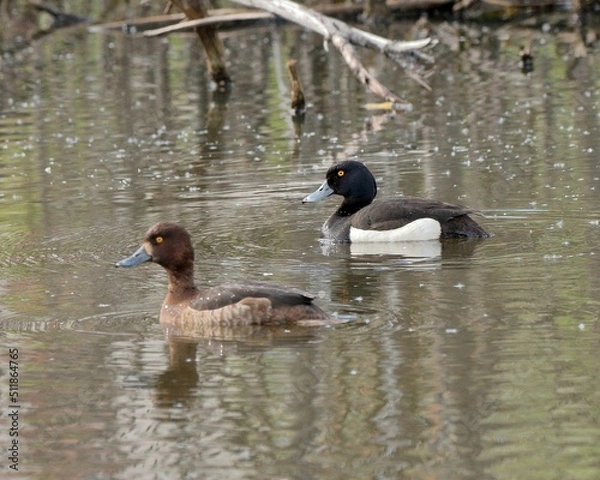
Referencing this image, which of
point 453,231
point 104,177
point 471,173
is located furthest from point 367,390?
point 104,177

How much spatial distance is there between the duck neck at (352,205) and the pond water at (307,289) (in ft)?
1.80

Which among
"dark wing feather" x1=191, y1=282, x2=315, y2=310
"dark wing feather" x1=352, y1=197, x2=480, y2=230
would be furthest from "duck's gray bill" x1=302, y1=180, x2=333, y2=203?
"dark wing feather" x1=191, y1=282, x2=315, y2=310

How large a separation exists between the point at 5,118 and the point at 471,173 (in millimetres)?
9730

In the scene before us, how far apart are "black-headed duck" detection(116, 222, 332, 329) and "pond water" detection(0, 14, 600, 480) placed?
143 millimetres

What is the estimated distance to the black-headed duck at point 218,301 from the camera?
10219 mm

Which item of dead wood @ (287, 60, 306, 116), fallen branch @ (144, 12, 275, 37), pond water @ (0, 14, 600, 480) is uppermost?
fallen branch @ (144, 12, 275, 37)

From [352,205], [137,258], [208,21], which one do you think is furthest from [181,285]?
[208,21]

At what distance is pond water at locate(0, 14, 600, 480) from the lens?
789 cm

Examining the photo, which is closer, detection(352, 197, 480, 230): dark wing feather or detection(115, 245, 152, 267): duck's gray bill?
detection(115, 245, 152, 267): duck's gray bill

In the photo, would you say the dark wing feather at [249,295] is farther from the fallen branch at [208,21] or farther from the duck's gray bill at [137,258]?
the fallen branch at [208,21]

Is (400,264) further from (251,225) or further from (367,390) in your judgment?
(367,390)

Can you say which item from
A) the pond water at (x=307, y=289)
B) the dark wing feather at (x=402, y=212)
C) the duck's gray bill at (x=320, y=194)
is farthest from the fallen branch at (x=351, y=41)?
the dark wing feather at (x=402, y=212)

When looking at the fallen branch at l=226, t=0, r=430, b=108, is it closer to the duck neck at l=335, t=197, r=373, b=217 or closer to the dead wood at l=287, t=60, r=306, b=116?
the dead wood at l=287, t=60, r=306, b=116

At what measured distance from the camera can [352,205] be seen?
583 inches
